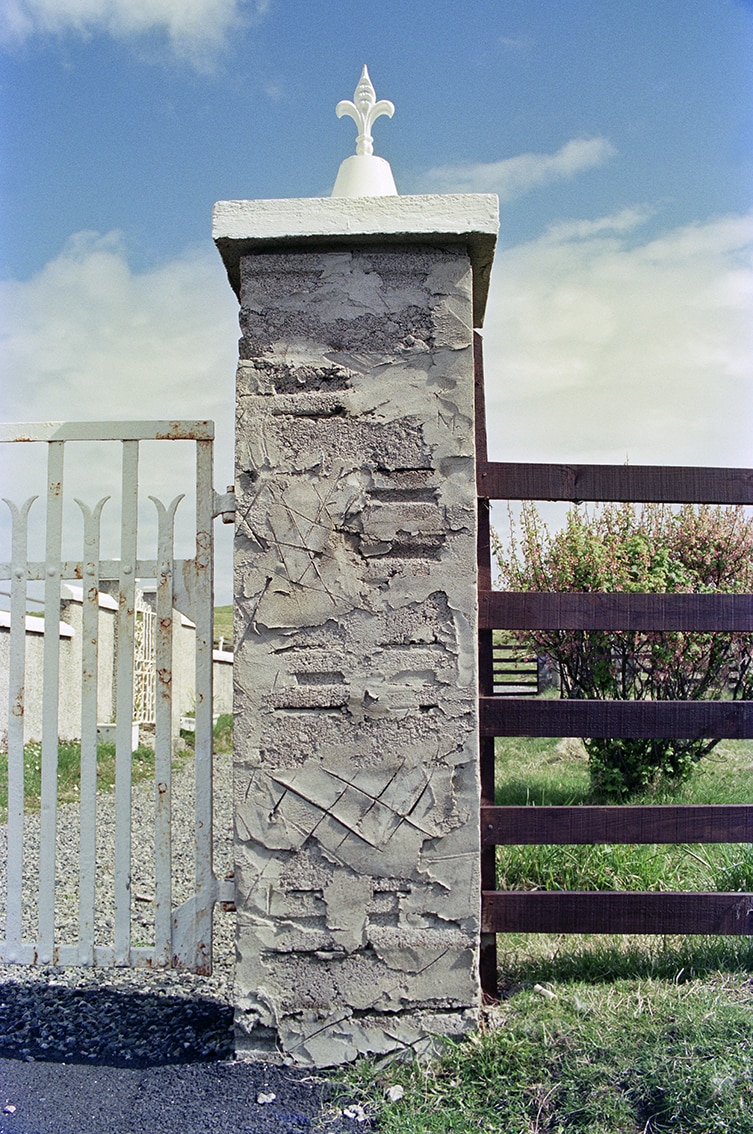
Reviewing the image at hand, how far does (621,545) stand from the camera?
20.8 feet

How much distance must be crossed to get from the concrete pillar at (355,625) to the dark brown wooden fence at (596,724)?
0.13 m

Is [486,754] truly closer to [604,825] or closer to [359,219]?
[604,825]

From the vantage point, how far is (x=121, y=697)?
2.95 metres

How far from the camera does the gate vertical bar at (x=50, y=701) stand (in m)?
2.91

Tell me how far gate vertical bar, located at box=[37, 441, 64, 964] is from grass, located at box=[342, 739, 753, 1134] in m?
1.15

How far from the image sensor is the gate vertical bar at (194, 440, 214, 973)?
2805 mm

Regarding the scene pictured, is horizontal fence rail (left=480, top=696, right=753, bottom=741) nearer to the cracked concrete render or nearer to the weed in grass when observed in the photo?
the cracked concrete render

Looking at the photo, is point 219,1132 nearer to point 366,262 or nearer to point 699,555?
point 366,262

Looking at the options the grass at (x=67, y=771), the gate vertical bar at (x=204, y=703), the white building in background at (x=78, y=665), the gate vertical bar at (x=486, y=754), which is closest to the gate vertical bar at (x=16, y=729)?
the gate vertical bar at (x=204, y=703)

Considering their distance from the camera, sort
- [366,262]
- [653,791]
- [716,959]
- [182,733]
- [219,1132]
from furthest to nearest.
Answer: [182,733], [653,791], [716,959], [366,262], [219,1132]

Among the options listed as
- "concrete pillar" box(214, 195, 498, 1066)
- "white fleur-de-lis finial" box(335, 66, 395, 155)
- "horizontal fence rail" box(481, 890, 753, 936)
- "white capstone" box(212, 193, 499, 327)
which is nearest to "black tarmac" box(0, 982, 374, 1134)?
"concrete pillar" box(214, 195, 498, 1066)

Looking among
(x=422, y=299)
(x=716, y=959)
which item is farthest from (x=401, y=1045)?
(x=422, y=299)

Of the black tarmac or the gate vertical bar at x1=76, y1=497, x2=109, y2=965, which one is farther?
the gate vertical bar at x1=76, y1=497, x2=109, y2=965

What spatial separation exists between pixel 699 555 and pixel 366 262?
4.55m
